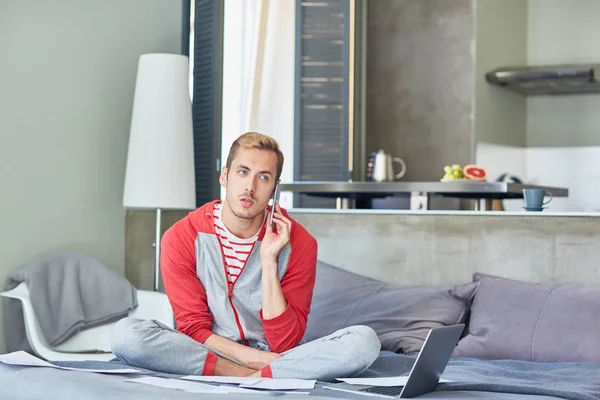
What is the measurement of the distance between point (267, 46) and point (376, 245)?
2187 millimetres

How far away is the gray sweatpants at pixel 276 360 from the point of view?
2633mm

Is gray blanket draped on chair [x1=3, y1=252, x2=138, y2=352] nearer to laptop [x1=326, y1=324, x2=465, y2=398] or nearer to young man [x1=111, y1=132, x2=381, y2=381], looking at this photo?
young man [x1=111, y1=132, x2=381, y2=381]

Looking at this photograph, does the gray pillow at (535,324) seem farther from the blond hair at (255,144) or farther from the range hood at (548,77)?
the range hood at (548,77)

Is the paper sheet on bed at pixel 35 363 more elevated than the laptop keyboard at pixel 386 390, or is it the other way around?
the paper sheet on bed at pixel 35 363

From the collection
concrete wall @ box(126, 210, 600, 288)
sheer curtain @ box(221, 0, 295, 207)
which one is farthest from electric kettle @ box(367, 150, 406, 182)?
concrete wall @ box(126, 210, 600, 288)

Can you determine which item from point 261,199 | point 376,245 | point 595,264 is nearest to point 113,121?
point 376,245

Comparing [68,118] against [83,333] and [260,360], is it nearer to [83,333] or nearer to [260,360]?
[83,333]

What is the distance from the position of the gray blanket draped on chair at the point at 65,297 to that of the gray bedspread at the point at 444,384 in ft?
4.20

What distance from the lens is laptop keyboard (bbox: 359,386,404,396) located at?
238 cm

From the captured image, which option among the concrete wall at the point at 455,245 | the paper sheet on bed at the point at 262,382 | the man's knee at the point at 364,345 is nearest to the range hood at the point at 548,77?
the concrete wall at the point at 455,245

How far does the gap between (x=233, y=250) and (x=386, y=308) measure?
30.6 inches

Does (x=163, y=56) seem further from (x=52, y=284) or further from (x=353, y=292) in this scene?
(x=353, y=292)

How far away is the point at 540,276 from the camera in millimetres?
3625

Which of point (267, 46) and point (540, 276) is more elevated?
point (267, 46)
